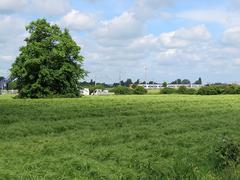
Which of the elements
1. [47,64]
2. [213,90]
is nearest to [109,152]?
[47,64]

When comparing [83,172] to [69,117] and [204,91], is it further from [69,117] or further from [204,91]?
[204,91]

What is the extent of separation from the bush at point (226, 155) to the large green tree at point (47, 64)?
39.9 meters

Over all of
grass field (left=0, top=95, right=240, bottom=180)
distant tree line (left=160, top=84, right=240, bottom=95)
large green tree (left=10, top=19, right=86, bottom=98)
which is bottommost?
grass field (left=0, top=95, right=240, bottom=180)

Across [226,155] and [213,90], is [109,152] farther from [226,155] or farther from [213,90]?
[213,90]

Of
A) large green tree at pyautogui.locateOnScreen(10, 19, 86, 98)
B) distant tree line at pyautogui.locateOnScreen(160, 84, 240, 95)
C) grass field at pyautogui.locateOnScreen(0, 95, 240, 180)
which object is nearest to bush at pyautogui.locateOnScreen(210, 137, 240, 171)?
grass field at pyautogui.locateOnScreen(0, 95, 240, 180)

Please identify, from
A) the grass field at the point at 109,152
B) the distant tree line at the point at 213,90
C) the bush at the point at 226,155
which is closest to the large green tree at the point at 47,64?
the distant tree line at the point at 213,90

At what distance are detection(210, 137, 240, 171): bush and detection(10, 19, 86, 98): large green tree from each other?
3989 cm

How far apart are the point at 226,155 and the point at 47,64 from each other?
41.6 metres

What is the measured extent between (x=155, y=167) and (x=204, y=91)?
191 ft

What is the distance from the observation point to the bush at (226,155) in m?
9.91

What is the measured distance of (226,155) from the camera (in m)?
10.1

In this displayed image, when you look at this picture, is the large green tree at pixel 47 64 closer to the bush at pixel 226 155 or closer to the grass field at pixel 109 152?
the grass field at pixel 109 152

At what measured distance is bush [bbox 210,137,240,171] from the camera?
9.91m

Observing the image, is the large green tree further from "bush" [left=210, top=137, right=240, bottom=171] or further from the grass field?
"bush" [left=210, top=137, right=240, bottom=171]
